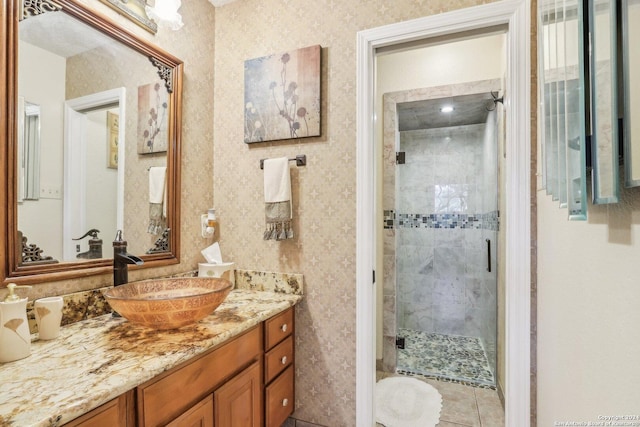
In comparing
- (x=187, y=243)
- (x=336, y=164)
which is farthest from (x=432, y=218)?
(x=187, y=243)

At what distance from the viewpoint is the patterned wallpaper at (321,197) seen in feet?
5.40

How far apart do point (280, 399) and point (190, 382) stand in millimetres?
725

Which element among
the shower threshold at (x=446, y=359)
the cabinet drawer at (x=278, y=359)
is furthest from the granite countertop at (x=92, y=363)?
the shower threshold at (x=446, y=359)

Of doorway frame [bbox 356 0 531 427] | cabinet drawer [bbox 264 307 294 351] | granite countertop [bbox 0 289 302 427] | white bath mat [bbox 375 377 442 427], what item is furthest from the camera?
white bath mat [bbox 375 377 442 427]

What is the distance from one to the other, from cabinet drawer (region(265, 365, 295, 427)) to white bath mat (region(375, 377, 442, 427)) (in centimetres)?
61

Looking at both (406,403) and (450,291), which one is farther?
(450,291)

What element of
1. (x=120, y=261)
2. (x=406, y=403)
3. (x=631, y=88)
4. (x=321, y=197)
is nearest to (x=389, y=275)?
(x=406, y=403)

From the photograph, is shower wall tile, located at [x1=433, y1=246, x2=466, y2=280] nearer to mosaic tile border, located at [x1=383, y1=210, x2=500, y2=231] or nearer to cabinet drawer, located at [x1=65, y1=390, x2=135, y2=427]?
mosaic tile border, located at [x1=383, y1=210, x2=500, y2=231]

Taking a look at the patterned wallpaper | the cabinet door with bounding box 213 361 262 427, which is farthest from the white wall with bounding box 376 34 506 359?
the cabinet door with bounding box 213 361 262 427

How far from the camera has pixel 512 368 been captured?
1.37m

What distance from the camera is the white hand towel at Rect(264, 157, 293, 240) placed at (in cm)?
170

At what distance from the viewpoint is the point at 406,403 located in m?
2.07

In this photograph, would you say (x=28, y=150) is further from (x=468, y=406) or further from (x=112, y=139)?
(x=468, y=406)

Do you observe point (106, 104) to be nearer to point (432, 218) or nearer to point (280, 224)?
point (280, 224)
